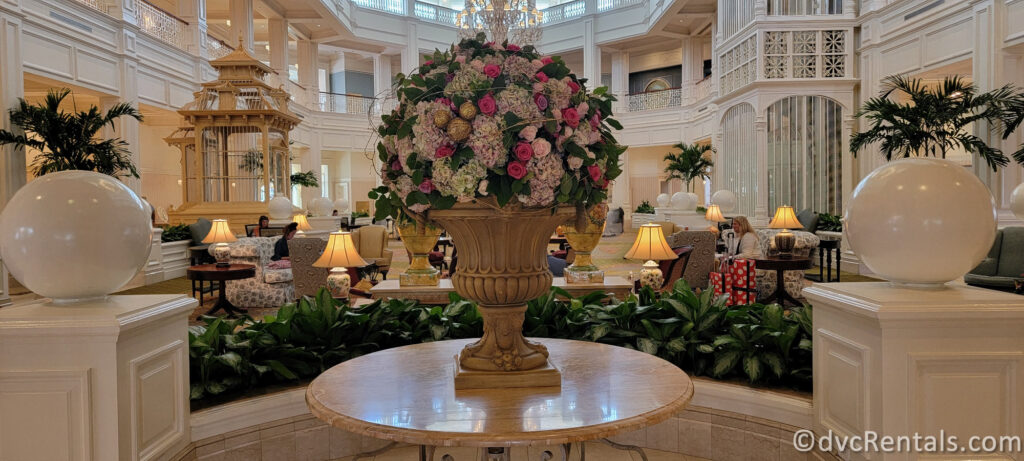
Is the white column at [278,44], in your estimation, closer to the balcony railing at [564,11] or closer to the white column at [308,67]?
the white column at [308,67]

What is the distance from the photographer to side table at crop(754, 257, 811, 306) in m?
7.02

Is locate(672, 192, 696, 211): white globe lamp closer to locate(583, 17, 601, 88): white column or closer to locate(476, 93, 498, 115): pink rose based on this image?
locate(583, 17, 601, 88): white column

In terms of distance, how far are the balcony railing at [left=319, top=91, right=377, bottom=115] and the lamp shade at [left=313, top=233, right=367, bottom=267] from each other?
619 inches

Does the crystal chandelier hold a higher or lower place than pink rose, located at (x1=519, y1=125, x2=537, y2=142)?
higher

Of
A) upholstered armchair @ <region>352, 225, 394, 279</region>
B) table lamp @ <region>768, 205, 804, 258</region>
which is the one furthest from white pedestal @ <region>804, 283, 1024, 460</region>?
upholstered armchair @ <region>352, 225, 394, 279</region>

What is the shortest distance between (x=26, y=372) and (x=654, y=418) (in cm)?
160

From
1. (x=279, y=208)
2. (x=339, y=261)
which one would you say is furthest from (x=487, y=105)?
(x=279, y=208)

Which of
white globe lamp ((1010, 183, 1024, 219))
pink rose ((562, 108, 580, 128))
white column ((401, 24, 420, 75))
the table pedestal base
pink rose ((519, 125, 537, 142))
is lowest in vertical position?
the table pedestal base

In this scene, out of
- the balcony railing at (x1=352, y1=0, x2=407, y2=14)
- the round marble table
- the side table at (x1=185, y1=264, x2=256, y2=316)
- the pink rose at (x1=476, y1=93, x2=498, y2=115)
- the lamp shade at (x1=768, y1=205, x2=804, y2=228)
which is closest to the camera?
the round marble table

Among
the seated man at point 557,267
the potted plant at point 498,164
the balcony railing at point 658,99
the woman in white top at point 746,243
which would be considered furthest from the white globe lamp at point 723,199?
the potted plant at point 498,164

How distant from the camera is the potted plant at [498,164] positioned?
150 centimetres

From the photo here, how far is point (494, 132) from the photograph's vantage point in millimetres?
1479

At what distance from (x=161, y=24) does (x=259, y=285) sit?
713 cm

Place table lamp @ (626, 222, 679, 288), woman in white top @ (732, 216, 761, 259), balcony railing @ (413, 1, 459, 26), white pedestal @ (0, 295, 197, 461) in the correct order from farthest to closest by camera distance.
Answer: balcony railing @ (413, 1, 459, 26)
woman in white top @ (732, 216, 761, 259)
table lamp @ (626, 222, 679, 288)
white pedestal @ (0, 295, 197, 461)
